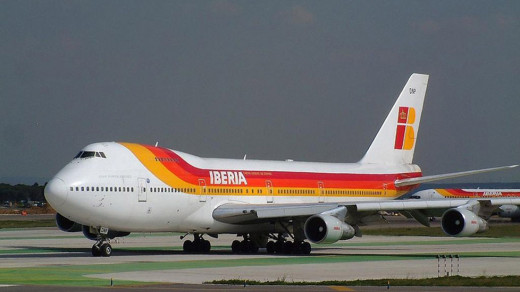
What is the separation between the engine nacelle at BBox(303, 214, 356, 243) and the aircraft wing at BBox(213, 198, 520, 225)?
2.17ft

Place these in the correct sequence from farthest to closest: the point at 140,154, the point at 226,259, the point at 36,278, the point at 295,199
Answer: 1. the point at 295,199
2. the point at 140,154
3. the point at 226,259
4. the point at 36,278

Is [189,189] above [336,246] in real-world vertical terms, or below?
above

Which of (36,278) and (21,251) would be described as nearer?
(36,278)

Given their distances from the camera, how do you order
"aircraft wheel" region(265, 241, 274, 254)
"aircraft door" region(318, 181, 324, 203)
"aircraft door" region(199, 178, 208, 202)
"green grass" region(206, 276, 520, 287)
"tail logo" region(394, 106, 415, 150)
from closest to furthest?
"green grass" region(206, 276, 520, 287)
"aircraft door" region(199, 178, 208, 202)
"aircraft wheel" region(265, 241, 274, 254)
"aircraft door" region(318, 181, 324, 203)
"tail logo" region(394, 106, 415, 150)

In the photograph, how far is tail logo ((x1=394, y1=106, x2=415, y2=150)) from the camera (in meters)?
52.3

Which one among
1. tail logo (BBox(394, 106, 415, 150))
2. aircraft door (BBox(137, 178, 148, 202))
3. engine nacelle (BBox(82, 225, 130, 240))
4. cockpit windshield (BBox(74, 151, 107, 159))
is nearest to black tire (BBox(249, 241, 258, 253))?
engine nacelle (BBox(82, 225, 130, 240))

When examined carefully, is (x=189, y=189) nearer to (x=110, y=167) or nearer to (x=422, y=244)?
(x=110, y=167)

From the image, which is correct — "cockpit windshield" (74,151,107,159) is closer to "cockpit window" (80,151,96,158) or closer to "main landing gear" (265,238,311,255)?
"cockpit window" (80,151,96,158)

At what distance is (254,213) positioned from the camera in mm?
41375

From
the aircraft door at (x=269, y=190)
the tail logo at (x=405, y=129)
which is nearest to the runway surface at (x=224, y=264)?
the aircraft door at (x=269, y=190)

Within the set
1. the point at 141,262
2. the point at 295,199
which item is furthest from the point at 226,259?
the point at 295,199

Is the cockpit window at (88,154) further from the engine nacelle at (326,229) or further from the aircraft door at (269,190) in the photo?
the aircraft door at (269,190)

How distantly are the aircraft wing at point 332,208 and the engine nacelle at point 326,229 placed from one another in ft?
2.17

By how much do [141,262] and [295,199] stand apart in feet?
43.2
